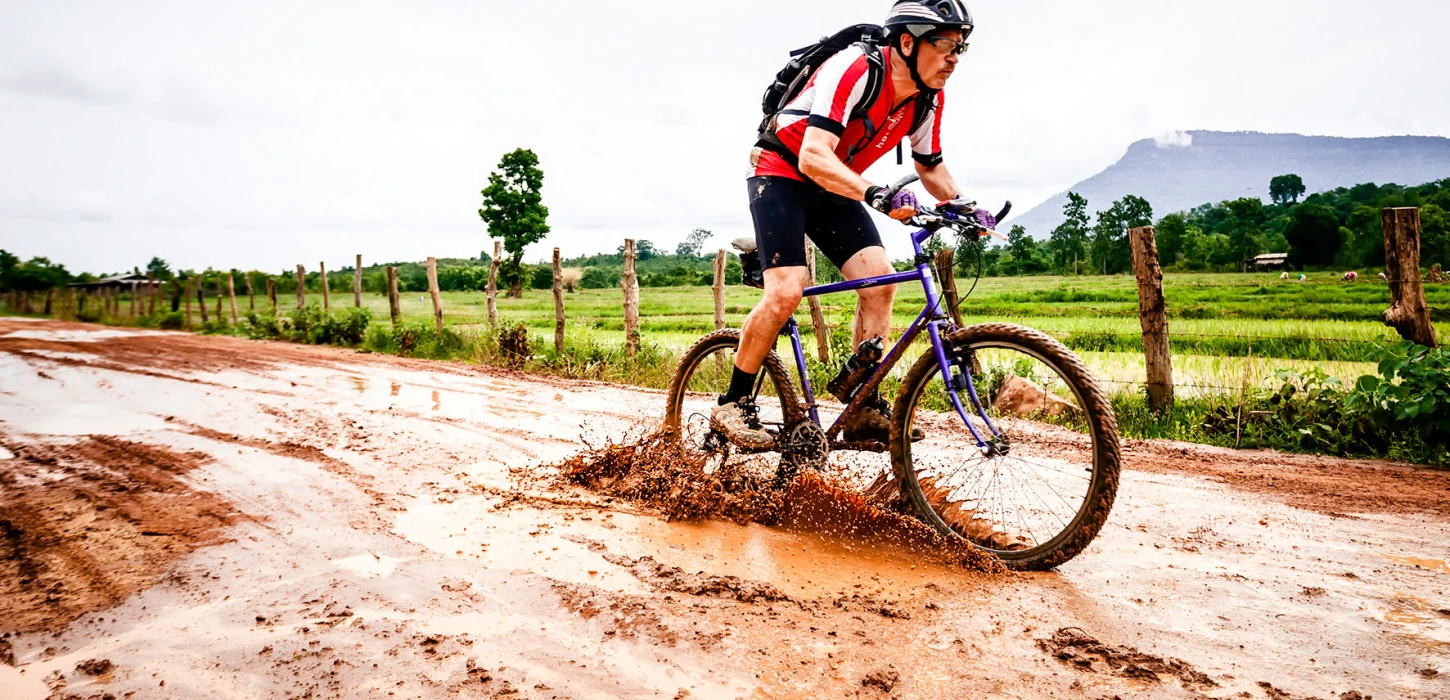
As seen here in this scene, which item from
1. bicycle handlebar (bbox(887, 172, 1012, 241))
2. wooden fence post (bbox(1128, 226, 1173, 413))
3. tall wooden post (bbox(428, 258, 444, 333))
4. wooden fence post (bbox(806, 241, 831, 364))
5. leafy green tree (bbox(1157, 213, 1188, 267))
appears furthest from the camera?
leafy green tree (bbox(1157, 213, 1188, 267))

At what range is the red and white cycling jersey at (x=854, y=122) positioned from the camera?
122 inches

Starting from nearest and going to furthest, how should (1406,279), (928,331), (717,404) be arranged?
(928,331), (717,404), (1406,279)

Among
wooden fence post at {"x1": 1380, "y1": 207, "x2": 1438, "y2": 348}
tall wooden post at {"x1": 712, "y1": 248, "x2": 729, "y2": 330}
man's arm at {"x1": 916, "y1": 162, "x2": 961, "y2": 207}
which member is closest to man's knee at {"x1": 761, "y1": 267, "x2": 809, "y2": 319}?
man's arm at {"x1": 916, "y1": 162, "x2": 961, "y2": 207}

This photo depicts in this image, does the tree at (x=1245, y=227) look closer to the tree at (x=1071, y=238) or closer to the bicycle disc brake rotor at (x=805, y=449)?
the tree at (x=1071, y=238)

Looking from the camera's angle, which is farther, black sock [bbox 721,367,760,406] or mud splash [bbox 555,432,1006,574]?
black sock [bbox 721,367,760,406]

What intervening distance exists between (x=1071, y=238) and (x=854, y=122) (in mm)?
51014

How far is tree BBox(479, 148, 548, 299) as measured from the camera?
185ft

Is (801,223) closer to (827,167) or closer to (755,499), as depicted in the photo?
(827,167)

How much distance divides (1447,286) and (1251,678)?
23.5m

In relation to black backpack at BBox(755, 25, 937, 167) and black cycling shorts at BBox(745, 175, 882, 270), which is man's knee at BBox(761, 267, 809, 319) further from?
black backpack at BBox(755, 25, 937, 167)

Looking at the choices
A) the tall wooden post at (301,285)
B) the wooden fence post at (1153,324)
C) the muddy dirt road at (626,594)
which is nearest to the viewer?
the muddy dirt road at (626,594)

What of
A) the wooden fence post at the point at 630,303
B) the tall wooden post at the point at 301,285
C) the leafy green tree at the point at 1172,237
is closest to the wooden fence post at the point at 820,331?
the wooden fence post at the point at 630,303

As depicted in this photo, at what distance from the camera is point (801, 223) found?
3.48m

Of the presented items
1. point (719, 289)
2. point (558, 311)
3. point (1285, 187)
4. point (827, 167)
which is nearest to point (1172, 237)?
point (719, 289)
